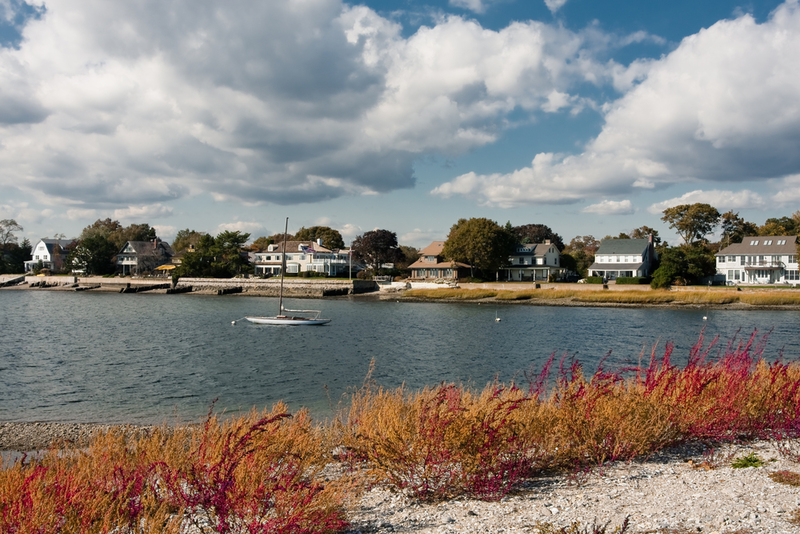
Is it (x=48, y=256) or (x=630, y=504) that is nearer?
(x=630, y=504)

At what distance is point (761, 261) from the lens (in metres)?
79.2

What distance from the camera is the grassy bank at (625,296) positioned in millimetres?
59906

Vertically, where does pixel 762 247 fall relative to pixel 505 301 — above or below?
above

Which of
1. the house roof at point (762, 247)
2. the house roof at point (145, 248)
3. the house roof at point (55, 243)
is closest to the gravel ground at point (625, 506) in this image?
the house roof at point (762, 247)

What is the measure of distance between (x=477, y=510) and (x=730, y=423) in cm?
565

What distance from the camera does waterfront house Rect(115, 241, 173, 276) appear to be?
11550 centimetres

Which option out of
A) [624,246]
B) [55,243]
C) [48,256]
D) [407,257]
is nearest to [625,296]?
[624,246]

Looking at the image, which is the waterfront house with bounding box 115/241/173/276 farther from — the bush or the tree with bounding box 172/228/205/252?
the bush

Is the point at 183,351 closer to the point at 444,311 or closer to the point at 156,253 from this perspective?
the point at 444,311

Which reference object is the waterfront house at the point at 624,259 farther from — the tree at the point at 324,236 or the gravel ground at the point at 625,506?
the gravel ground at the point at 625,506

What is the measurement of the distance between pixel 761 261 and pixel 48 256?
507 feet

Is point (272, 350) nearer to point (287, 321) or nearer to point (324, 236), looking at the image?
point (287, 321)

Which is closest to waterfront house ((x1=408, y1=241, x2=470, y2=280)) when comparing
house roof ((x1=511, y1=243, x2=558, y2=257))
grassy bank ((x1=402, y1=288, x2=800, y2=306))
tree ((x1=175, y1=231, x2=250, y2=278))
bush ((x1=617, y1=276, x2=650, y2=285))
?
house roof ((x1=511, y1=243, x2=558, y2=257))

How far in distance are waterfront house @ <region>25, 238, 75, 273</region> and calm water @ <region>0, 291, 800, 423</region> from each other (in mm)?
78731
